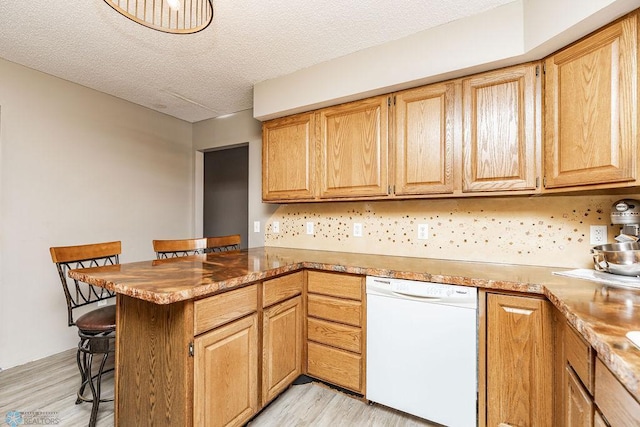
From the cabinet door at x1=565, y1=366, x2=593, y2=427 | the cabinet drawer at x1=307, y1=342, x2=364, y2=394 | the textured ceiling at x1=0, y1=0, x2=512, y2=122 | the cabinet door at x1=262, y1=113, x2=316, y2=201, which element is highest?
the textured ceiling at x1=0, y1=0, x2=512, y2=122

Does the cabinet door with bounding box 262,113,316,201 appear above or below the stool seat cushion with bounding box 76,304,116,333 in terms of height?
above

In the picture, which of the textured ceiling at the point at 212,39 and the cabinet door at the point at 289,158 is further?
the cabinet door at the point at 289,158

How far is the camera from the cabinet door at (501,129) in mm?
1658

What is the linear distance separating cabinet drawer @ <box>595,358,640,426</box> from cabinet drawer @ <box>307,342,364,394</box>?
1.21 metres

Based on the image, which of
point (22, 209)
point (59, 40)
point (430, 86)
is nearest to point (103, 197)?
point (22, 209)

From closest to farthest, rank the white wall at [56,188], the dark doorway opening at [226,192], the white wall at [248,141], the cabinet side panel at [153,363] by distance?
the cabinet side panel at [153,363], the white wall at [56,188], the white wall at [248,141], the dark doorway opening at [226,192]

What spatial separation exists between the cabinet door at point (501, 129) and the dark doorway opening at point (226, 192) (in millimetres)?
3318

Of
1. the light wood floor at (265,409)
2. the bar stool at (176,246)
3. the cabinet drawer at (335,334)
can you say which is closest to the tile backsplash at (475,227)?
the cabinet drawer at (335,334)

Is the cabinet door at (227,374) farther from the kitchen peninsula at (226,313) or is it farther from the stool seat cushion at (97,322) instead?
the stool seat cushion at (97,322)

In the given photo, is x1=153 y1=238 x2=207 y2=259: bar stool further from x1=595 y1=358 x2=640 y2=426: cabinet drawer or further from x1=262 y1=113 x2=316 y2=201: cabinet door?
x1=595 y1=358 x2=640 y2=426: cabinet drawer

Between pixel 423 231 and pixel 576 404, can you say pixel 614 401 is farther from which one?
pixel 423 231

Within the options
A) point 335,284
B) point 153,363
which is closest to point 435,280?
point 335,284

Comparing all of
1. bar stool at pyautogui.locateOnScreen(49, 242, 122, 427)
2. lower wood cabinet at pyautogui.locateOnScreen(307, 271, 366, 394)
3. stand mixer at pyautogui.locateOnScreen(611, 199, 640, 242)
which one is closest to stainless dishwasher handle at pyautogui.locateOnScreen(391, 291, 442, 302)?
lower wood cabinet at pyautogui.locateOnScreen(307, 271, 366, 394)

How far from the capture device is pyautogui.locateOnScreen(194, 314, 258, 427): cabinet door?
4.34ft
